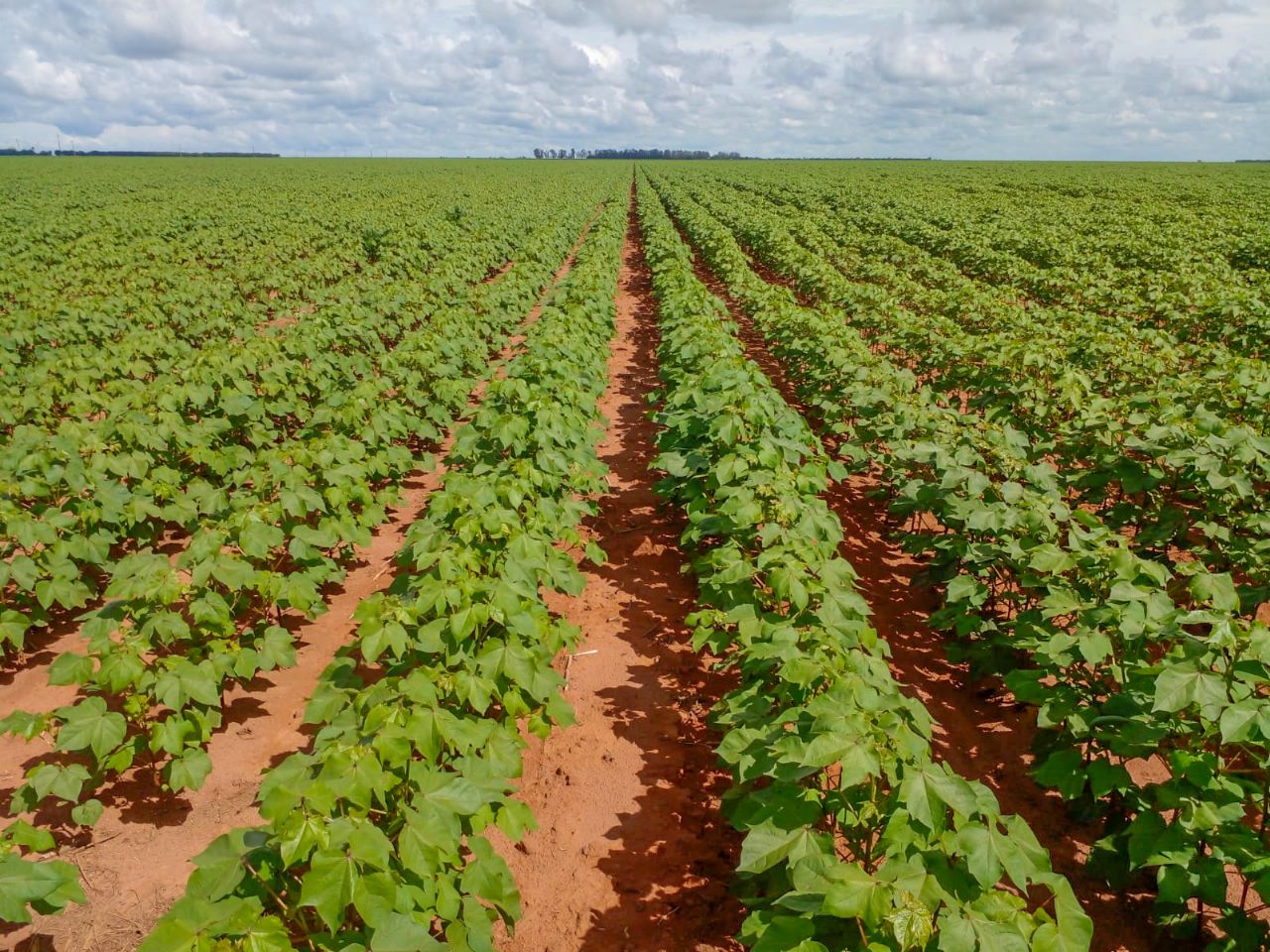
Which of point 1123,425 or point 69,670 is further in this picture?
point 1123,425

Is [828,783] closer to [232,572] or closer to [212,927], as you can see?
[212,927]

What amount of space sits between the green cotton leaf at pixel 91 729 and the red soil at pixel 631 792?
2.18m

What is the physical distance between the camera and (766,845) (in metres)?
2.78

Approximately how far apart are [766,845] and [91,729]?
11.5 feet

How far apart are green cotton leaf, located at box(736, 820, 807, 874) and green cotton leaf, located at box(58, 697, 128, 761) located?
3.30 meters

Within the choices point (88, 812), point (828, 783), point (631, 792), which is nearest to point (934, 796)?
point (828, 783)

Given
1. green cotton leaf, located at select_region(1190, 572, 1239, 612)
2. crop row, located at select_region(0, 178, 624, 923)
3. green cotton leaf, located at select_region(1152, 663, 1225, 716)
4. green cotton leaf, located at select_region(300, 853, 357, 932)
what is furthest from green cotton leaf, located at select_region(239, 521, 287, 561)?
green cotton leaf, located at select_region(1190, 572, 1239, 612)

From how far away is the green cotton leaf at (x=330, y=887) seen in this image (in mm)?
2188

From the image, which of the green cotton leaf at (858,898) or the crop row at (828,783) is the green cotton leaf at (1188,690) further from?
the green cotton leaf at (858,898)

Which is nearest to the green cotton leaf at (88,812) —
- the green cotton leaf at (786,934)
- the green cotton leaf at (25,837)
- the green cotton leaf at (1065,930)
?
the green cotton leaf at (25,837)

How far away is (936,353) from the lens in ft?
32.8

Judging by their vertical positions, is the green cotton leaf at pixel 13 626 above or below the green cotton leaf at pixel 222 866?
below

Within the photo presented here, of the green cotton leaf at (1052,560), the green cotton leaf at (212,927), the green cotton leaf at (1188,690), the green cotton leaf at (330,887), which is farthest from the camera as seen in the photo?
the green cotton leaf at (1052,560)

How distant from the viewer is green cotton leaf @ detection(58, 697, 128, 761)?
3.61m
